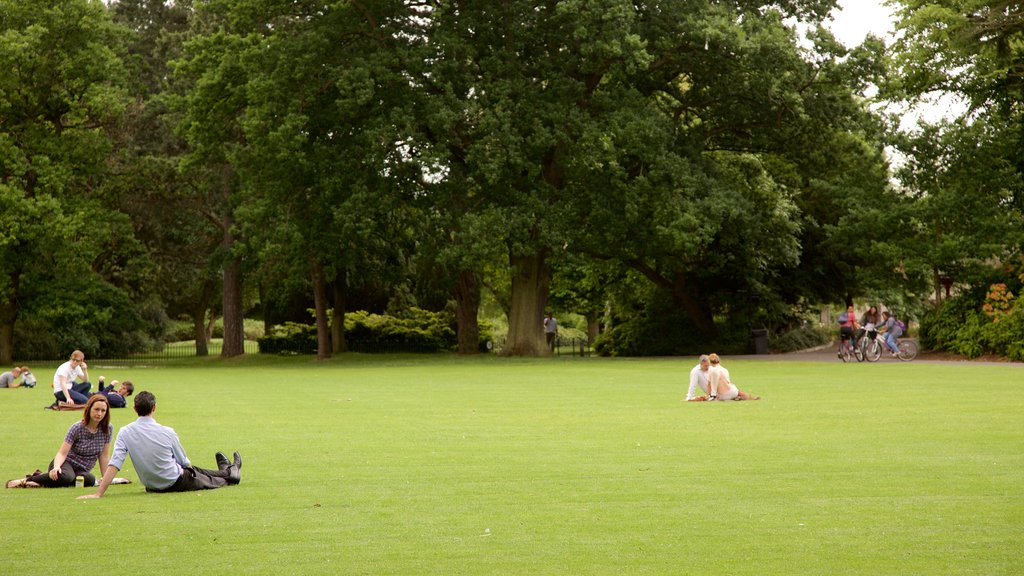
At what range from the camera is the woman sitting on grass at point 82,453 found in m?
12.3

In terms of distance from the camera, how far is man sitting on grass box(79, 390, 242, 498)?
1179cm

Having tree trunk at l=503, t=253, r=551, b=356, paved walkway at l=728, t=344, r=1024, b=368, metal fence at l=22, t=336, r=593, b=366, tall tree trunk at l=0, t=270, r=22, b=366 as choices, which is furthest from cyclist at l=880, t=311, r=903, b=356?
tall tree trunk at l=0, t=270, r=22, b=366

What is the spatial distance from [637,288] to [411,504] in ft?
138

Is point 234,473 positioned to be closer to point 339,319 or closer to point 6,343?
point 6,343

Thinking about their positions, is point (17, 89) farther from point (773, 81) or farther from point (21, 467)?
point (21, 467)

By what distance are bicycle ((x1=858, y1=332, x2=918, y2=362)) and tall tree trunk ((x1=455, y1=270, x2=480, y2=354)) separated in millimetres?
18693

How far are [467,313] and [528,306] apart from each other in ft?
26.5

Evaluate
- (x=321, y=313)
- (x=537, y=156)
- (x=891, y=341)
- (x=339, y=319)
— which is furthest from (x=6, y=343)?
(x=891, y=341)

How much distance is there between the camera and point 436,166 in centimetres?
4069

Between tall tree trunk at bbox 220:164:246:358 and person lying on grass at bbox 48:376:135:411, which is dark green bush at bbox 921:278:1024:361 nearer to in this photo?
person lying on grass at bbox 48:376:135:411

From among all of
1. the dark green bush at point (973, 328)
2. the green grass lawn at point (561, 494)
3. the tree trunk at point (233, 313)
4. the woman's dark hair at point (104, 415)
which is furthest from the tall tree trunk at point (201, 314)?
the woman's dark hair at point (104, 415)

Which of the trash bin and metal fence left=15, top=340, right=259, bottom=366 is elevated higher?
the trash bin

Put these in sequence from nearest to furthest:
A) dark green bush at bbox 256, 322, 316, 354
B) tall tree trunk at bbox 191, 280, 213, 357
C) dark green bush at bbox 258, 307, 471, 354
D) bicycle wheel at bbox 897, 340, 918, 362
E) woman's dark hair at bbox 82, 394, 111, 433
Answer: woman's dark hair at bbox 82, 394, 111, 433, bicycle wheel at bbox 897, 340, 918, 362, dark green bush at bbox 258, 307, 471, 354, dark green bush at bbox 256, 322, 316, 354, tall tree trunk at bbox 191, 280, 213, 357

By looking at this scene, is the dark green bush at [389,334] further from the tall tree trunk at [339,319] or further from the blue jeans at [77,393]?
the blue jeans at [77,393]
